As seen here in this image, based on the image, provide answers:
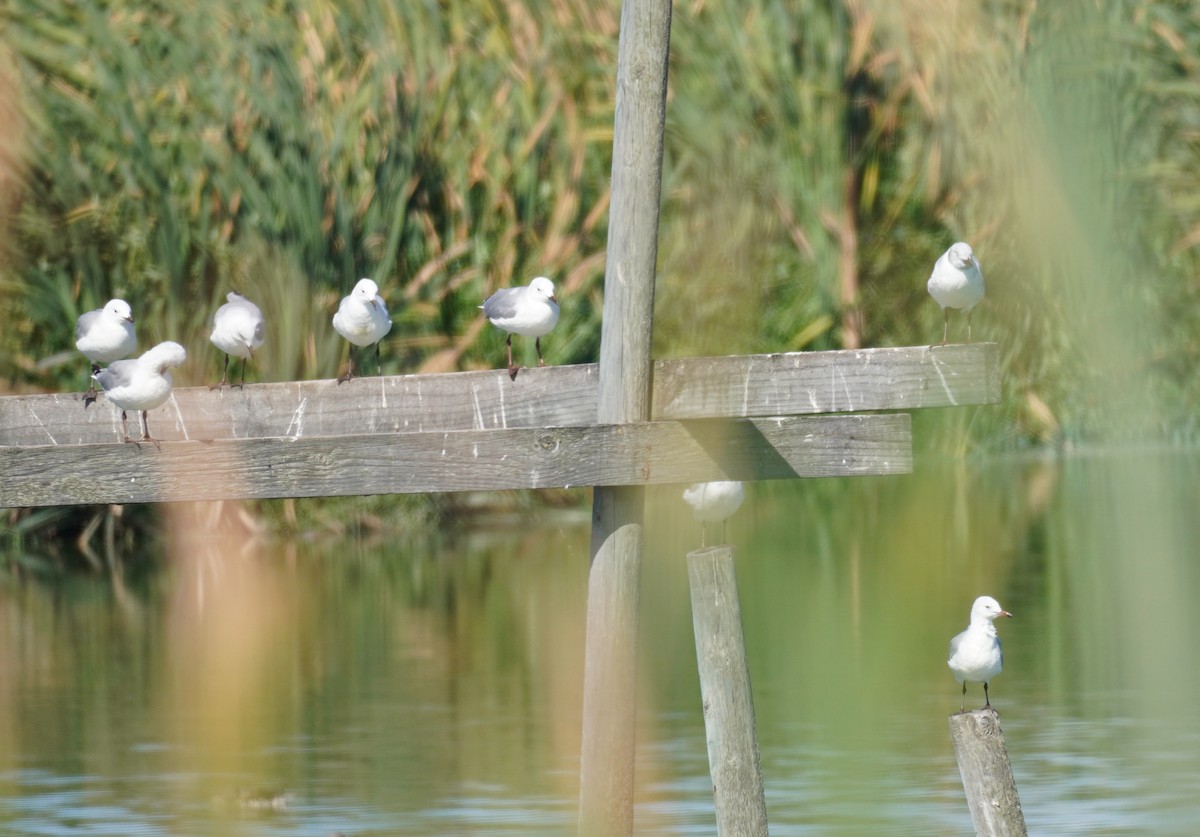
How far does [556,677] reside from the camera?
10680 mm

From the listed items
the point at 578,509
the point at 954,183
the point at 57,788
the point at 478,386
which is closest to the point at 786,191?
the point at 954,183

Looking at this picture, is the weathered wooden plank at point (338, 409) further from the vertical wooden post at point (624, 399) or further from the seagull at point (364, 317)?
the seagull at point (364, 317)

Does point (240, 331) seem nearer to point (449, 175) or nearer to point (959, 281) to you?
point (959, 281)

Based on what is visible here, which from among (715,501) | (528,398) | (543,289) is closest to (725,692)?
(528,398)

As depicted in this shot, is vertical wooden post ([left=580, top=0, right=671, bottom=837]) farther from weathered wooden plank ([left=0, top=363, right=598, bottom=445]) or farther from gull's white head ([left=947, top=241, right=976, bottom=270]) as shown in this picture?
gull's white head ([left=947, top=241, right=976, bottom=270])

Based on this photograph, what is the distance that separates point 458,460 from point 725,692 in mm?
915

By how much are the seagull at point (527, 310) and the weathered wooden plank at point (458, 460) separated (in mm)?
1507

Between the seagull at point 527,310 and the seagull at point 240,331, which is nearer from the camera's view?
Answer: the seagull at point 527,310

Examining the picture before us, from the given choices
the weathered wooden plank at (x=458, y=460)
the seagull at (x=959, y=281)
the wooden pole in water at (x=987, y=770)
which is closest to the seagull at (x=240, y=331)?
the weathered wooden plank at (x=458, y=460)

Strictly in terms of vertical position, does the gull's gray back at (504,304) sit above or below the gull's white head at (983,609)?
above

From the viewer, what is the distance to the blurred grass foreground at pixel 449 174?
14469mm

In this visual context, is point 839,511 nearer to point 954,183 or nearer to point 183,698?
point 954,183

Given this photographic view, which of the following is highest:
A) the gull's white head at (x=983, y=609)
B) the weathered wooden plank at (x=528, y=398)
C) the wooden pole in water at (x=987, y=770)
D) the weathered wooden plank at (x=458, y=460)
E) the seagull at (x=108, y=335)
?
the seagull at (x=108, y=335)

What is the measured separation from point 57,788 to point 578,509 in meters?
8.01
